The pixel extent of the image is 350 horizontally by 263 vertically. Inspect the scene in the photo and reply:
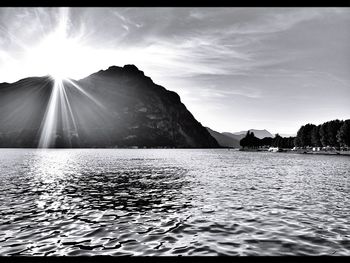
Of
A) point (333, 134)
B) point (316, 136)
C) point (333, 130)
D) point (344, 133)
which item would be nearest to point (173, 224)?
point (344, 133)

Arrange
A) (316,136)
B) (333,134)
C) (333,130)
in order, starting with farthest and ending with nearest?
(316,136) < (333,134) < (333,130)

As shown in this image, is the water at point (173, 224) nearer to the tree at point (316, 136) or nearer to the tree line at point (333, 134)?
the tree line at point (333, 134)

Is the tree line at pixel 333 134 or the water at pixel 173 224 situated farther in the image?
the tree line at pixel 333 134

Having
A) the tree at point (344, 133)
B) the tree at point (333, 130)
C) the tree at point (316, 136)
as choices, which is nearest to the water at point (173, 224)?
the tree at point (344, 133)

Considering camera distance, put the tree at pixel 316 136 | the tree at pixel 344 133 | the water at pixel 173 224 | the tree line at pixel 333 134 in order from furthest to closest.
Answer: the tree at pixel 316 136, the tree line at pixel 333 134, the tree at pixel 344 133, the water at pixel 173 224

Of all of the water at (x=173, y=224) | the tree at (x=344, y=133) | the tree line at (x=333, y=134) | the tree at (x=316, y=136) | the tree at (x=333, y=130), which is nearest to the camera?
the water at (x=173, y=224)

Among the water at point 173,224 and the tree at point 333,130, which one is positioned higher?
the tree at point 333,130

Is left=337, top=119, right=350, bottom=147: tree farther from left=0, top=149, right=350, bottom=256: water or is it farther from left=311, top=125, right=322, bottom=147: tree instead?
left=0, top=149, right=350, bottom=256: water

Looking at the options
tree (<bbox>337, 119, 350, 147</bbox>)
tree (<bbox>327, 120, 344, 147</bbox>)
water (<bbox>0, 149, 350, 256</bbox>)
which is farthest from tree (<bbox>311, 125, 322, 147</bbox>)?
water (<bbox>0, 149, 350, 256</bbox>)

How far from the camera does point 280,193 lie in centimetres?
3409

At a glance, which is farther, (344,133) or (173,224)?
(344,133)

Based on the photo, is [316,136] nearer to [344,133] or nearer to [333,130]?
[333,130]
